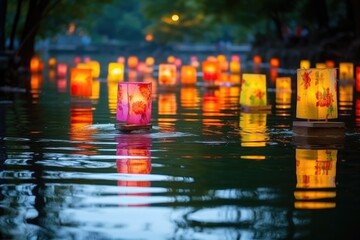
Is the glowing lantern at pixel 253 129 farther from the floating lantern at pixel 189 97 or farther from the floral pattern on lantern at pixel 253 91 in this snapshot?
the floating lantern at pixel 189 97

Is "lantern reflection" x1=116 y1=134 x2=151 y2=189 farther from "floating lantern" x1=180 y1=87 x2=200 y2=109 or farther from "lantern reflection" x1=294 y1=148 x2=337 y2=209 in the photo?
"floating lantern" x1=180 y1=87 x2=200 y2=109

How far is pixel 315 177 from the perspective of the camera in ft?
35.7

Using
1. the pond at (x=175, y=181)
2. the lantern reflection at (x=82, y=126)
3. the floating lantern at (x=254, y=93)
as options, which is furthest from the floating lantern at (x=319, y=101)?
the floating lantern at (x=254, y=93)

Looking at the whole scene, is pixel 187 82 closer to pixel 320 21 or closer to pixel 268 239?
pixel 320 21

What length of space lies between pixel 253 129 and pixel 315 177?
629cm

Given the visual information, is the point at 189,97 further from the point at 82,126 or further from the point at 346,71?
the point at 346,71

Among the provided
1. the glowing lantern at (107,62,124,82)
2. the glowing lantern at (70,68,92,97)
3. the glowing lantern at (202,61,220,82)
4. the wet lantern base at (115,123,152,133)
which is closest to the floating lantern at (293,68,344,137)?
the wet lantern base at (115,123,152,133)

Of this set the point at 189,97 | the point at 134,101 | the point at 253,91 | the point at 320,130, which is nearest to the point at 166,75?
the point at 189,97

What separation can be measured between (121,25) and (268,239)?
114648mm

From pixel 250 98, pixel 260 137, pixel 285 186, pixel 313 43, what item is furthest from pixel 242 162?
pixel 313 43

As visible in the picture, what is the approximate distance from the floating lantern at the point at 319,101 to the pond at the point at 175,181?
11.7 inches

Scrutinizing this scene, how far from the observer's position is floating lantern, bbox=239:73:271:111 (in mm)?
22203

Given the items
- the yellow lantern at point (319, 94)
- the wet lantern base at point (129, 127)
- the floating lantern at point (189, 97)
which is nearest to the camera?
the yellow lantern at point (319, 94)

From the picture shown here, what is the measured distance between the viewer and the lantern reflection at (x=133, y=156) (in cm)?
1062
